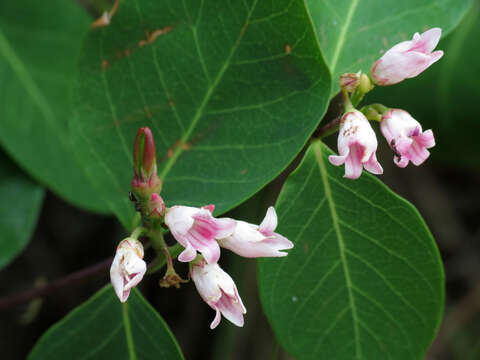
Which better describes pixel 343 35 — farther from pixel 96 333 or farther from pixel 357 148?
pixel 96 333

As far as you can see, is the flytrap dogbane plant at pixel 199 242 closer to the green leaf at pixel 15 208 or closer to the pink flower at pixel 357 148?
the pink flower at pixel 357 148

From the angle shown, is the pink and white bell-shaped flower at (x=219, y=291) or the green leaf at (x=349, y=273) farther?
the green leaf at (x=349, y=273)

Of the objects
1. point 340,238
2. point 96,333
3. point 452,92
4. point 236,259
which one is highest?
point 340,238

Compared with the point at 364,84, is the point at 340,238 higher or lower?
lower

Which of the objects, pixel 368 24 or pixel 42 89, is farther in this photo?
pixel 42 89

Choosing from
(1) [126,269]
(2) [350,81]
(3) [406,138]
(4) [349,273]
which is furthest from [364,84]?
(1) [126,269]

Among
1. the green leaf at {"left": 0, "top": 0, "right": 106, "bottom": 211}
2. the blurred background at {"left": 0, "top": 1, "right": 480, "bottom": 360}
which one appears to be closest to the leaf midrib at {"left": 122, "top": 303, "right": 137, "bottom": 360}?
the green leaf at {"left": 0, "top": 0, "right": 106, "bottom": 211}

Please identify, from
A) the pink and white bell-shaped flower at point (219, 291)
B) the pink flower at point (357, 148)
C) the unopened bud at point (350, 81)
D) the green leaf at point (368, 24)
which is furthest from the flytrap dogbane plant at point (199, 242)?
the green leaf at point (368, 24)
